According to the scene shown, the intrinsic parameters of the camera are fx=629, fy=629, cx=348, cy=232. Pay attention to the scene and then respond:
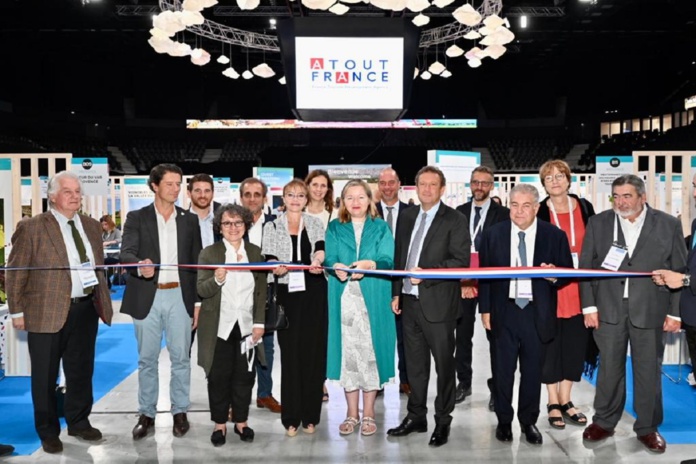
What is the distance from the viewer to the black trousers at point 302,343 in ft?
13.1

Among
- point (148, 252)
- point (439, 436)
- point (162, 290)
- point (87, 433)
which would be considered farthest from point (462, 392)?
point (87, 433)

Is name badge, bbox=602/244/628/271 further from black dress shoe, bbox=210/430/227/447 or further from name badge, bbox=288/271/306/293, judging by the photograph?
black dress shoe, bbox=210/430/227/447

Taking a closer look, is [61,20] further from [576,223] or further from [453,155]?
[576,223]

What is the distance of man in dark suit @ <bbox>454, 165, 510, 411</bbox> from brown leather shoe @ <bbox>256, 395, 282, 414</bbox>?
1.37 m

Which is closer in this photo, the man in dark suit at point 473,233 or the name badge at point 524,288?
the name badge at point 524,288

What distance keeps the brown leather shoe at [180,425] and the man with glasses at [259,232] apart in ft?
2.00

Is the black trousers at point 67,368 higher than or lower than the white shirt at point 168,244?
lower

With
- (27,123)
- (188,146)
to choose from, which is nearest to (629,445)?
(27,123)

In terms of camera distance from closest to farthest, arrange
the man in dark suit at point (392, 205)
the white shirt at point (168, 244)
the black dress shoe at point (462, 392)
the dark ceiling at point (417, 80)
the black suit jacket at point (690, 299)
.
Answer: the black suit jacket at point (690, 299) < the white shirt at point (168, 244) < the black dress shoe at point (462, 392) < the man in dark suit at point (392, 205) < the dark ceiling at point (417, 80)

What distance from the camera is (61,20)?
1575 cm

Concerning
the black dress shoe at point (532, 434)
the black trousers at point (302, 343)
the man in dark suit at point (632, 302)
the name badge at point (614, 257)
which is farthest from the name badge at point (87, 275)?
the name badge at point (614, 257)

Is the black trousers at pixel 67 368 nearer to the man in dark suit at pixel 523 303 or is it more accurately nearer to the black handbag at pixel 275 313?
the black handbag at pixel 275 313

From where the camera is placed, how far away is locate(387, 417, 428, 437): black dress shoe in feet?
13.3

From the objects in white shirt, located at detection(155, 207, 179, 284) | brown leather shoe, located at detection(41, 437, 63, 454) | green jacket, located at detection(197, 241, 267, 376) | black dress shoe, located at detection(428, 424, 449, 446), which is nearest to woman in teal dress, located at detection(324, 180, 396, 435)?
black dress shoe, located at detection(428, 424, 449, 446)
